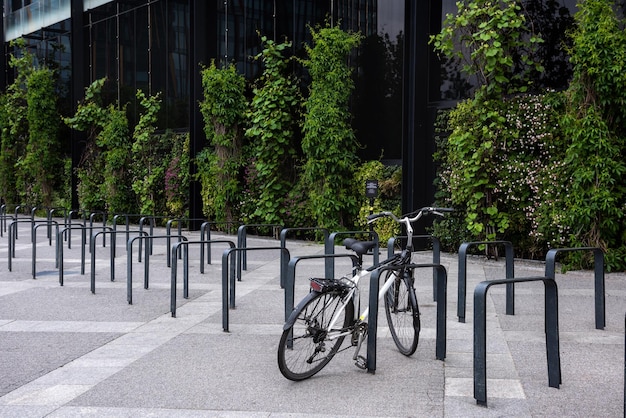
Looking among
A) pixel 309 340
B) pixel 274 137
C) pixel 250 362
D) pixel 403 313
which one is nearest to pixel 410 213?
pixel 403 313

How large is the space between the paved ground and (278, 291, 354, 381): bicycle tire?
12cm

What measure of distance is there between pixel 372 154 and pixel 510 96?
380 cm

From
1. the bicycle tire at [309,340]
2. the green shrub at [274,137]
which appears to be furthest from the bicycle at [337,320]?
the green shrub at [274,137]

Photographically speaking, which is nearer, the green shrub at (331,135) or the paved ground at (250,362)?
the paved ground at (250,362)

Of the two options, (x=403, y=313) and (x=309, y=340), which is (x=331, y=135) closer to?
(x=403, y=313)

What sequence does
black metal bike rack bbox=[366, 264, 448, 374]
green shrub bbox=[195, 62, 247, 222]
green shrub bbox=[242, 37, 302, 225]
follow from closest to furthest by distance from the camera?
black metal bike rack bbox=[366, 264, 448, 374] < green shrub bbox=[242, 37, 302, 225] < green shrub bbox=[195, 62, 247, 222]

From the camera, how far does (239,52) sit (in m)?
18.8

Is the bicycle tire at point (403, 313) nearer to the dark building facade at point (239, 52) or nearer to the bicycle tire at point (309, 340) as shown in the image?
the bicycle tire at point (309, 340)

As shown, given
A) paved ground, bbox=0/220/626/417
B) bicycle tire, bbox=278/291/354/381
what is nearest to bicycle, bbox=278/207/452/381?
bicycle tire, bbox=278/291/354/381

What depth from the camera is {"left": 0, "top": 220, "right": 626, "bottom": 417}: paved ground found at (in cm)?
463

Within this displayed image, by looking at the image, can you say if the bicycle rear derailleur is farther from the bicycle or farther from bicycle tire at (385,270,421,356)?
bicycle tire at (385,270,421,356)

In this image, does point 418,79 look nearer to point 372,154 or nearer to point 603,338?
point 372,154

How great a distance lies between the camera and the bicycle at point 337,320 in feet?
16.7

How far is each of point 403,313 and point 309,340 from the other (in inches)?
43.1
